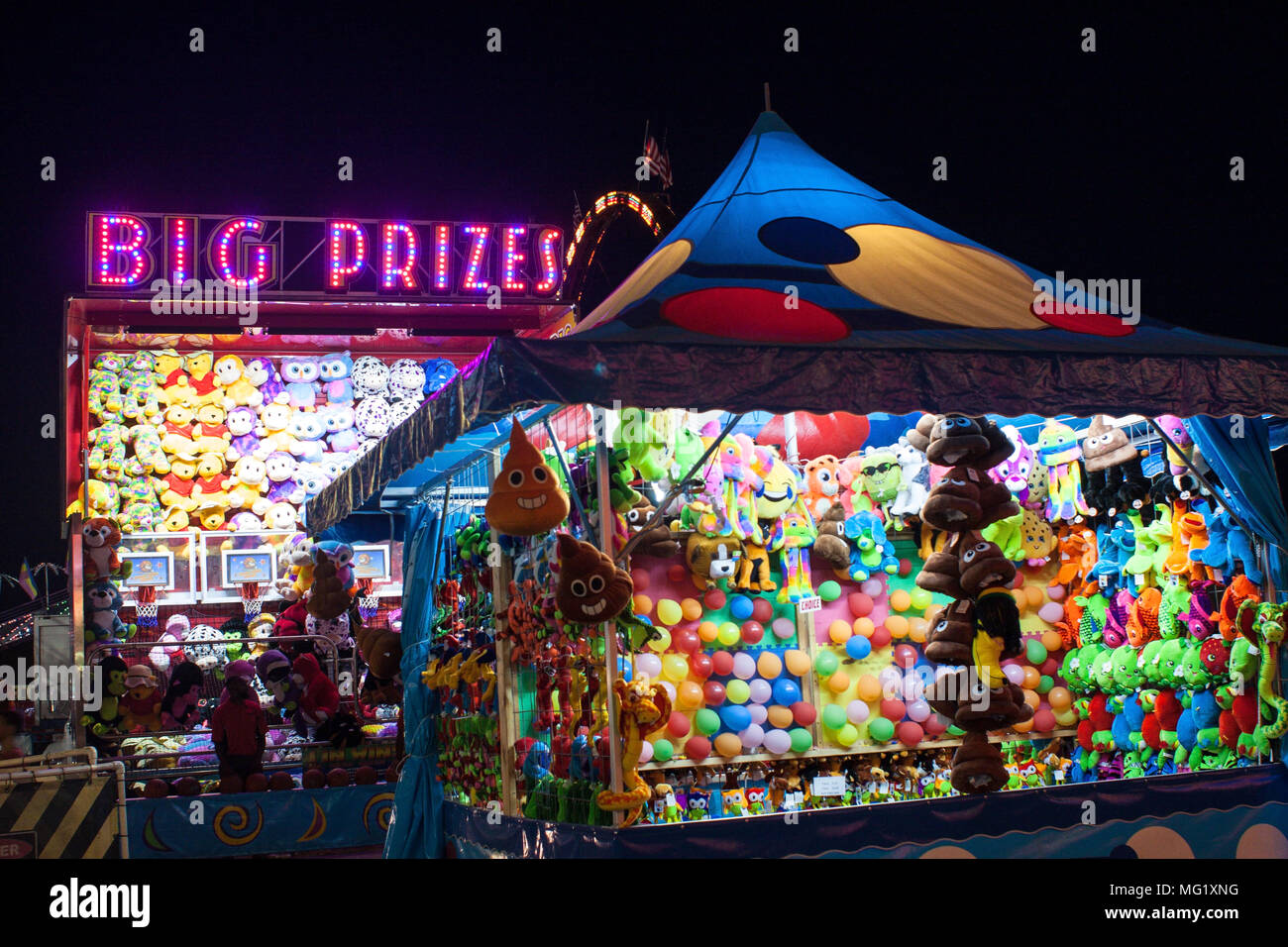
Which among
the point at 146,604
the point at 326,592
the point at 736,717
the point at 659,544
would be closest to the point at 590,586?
the point at 659,544

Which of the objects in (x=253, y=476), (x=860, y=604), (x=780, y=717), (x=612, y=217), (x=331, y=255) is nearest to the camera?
(x=780, y=717)

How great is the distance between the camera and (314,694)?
11.6 m

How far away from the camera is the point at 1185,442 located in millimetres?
7250

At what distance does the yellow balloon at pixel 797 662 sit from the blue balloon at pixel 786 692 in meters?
0.08

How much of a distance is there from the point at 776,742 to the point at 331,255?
31.0 feet

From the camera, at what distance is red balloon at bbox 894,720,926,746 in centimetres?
775

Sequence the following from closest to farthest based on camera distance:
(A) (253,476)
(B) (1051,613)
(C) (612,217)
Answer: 1. (B) (1051,613)
2. (A) (253,476)
3. (C) (612,217)

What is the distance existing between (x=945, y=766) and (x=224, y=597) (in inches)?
331

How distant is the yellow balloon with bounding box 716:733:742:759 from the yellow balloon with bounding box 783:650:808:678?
585mm

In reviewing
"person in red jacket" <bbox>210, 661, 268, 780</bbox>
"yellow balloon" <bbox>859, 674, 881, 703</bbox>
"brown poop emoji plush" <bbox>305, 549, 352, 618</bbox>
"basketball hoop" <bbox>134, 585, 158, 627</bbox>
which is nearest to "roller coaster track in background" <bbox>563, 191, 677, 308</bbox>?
"brown poop emoji plush" <bbox>305, 549, 352, 618</bbox>

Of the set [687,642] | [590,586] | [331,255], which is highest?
[331,255]

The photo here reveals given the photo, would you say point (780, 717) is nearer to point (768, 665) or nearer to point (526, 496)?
point (768, 665)

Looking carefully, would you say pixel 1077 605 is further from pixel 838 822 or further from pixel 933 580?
pixel 838 822

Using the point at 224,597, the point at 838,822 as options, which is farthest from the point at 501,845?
the point at 224,597
